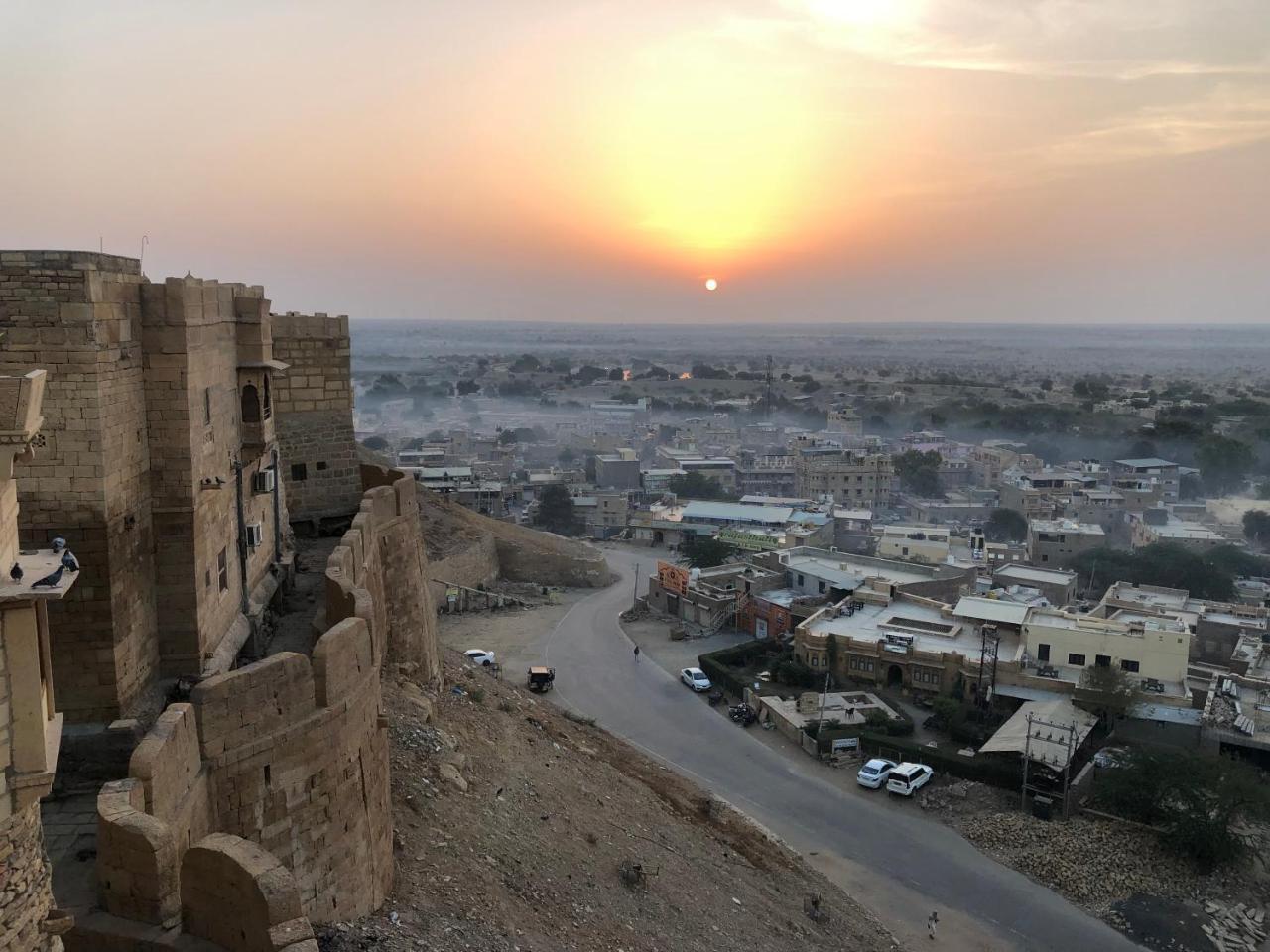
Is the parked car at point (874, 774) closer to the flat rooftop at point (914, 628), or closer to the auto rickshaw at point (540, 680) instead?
the flat rooftop at point (914, 628)

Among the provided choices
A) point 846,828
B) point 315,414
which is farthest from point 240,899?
point 846,828

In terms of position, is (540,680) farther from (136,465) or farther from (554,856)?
(136,465)

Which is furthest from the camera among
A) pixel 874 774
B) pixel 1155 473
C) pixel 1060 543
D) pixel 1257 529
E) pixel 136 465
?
pixel 1155 473

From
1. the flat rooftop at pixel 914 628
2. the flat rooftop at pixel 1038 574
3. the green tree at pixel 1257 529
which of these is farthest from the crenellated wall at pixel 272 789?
the green tree at pixel 1257 529

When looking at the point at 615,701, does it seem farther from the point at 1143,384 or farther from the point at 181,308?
the point at 1143,384

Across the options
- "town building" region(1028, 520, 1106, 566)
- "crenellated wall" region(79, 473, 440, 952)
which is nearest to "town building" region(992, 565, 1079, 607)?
"town building" region(1028, 520, 1106, 566)

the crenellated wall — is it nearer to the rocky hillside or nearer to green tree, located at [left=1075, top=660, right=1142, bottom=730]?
green tree, located at [left=1075, top=660, right=1142, bottom=730]

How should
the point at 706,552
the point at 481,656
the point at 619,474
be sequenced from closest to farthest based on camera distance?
1. the point at 481,656
2. the point at 706,552
3. the point at 619,474
